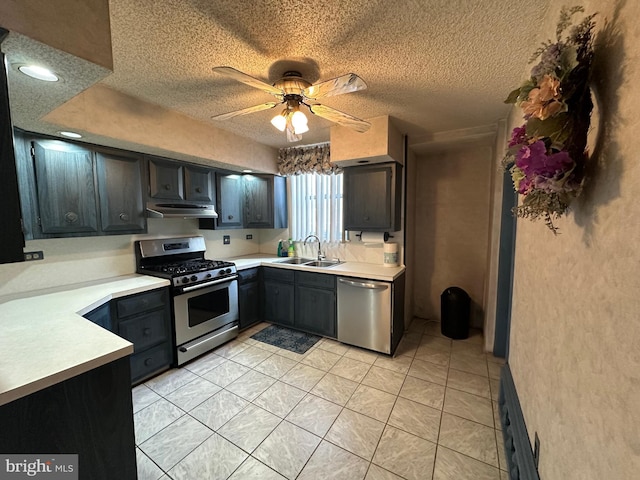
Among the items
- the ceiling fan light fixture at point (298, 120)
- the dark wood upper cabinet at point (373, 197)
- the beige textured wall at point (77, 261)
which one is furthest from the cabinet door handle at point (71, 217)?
the dark wood upper cabinet at point (373, 197)

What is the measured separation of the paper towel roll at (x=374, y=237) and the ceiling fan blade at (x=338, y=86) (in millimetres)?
1931

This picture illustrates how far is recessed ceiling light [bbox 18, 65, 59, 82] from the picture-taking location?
1.07 metres

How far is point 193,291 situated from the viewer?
2619mm

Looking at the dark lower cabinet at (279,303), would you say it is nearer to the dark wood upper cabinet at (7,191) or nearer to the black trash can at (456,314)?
the black trash can at (456,314)

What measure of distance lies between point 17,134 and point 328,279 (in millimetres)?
2806

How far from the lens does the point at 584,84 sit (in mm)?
718

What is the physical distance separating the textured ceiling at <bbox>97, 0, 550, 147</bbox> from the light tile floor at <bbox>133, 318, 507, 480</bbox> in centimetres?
247

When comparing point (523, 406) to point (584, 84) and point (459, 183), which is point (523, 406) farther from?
point (459, 183)

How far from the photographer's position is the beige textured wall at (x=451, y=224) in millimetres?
3318

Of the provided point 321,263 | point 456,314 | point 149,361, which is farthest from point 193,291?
point 456,314

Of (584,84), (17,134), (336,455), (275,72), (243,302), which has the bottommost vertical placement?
(336,455)

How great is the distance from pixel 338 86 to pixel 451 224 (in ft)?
8.90

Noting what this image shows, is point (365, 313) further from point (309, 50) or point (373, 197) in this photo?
point (309, 50)

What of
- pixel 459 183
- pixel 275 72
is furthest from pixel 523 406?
pixel 459 183
